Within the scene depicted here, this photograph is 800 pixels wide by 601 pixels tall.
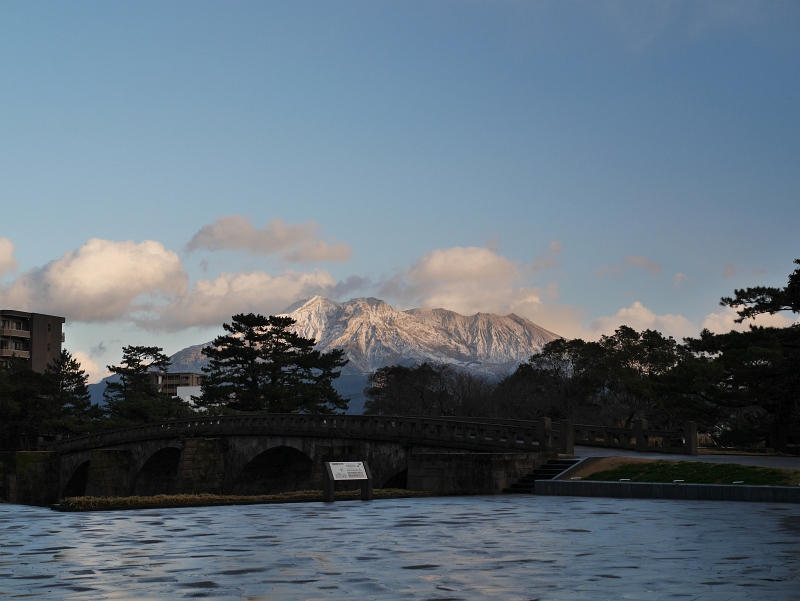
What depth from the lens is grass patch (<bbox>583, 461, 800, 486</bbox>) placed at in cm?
2494

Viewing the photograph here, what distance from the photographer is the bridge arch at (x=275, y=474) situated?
57.3 meters

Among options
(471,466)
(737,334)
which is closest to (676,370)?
(737,334)

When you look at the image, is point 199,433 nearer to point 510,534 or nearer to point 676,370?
point 676,370

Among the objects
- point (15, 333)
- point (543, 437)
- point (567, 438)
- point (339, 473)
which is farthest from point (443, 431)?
point (15, 333)

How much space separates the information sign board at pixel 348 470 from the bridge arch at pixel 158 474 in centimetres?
4409

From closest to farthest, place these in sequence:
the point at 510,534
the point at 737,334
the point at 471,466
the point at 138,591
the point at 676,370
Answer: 1. the point at 138,591
2. the point at 510,534
3. the point at 471,466
4. the point at 737,334
5. the point at 676,370

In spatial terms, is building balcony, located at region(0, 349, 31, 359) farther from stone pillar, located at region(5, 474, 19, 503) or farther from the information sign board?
the information sign board

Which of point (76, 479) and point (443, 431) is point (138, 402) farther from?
point (443, 431)

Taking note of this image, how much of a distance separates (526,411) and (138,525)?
78292mm

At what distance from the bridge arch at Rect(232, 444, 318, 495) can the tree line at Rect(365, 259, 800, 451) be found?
2217 cm

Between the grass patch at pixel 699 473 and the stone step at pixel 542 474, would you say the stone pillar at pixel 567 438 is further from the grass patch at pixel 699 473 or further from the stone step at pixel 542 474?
the grass patch at pixel 699 473

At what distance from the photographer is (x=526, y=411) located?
94.4 metres

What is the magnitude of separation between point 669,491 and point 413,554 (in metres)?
14.0

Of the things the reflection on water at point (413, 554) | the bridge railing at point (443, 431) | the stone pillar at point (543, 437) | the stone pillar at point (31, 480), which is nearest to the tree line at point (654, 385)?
the bridge railing at point (443, 431)
